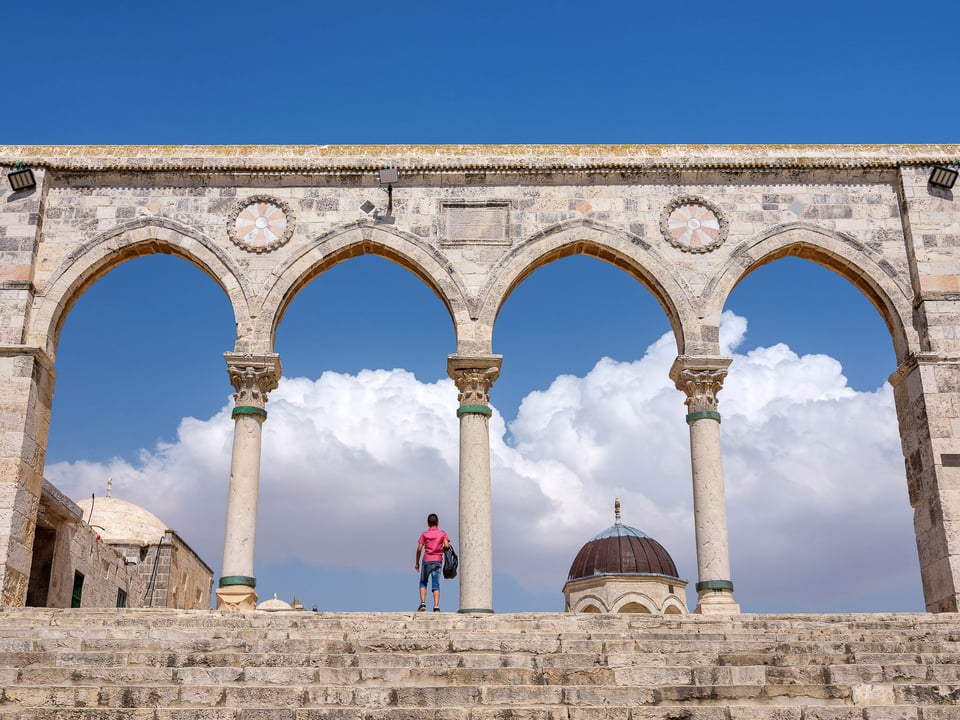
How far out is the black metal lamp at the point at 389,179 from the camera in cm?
1800

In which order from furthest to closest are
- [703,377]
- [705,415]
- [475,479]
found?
[703,377], [705,415], [475,479]

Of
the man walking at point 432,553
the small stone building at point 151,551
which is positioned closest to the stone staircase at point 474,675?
the man walking at point 432,553

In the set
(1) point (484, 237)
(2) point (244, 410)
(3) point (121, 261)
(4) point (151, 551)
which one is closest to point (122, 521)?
(4) point (151, 551)

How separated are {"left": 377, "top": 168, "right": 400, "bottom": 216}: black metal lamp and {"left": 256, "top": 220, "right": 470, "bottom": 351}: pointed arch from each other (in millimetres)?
443

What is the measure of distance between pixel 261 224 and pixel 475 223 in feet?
12.1

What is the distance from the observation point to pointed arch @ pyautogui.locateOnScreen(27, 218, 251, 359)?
1764 cm

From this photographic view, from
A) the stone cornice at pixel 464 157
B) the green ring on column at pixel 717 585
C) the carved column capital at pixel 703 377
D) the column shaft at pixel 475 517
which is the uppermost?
the stone cornice at pixel 464 157

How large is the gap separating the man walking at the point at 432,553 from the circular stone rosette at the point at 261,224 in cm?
592

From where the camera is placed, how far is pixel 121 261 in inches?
723

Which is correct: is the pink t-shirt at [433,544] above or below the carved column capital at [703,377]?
below

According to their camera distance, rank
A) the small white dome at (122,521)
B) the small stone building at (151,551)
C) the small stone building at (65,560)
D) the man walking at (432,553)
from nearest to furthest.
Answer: the man walking at (432,553) → the small stone building at (65,560) → the small stone building at (151,551) → the small white dome at (122,521)

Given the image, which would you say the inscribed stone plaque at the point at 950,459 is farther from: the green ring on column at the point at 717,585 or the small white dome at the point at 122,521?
the small white dome at the point at 122,521

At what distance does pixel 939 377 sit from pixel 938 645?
23.5 ft

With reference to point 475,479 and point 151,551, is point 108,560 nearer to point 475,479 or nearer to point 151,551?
point 151,551
